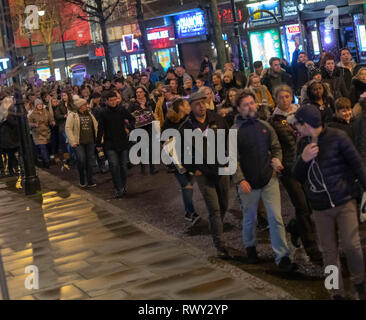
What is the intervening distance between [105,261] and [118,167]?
15.6ft

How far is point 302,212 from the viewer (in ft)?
25.7

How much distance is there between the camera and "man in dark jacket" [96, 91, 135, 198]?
13.3 m

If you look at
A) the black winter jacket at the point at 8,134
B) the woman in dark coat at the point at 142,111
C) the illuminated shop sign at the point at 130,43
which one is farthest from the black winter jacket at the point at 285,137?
the illuminated shop sign at the point at 130,43

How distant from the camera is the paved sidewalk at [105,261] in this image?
7152mm

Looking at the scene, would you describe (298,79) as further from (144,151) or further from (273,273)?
(273,273)

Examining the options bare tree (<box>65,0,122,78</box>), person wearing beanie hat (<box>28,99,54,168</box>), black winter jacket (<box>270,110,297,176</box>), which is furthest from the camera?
bare tree (<box>65,0,122,78</box>)

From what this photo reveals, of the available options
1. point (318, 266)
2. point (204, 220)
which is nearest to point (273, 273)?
point (318, 266)

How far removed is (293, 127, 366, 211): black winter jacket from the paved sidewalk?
1.04 m

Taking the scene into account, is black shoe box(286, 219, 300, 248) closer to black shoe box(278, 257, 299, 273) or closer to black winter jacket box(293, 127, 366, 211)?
black shoe box(278, 257, 299, 273)

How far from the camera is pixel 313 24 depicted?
31.2 m

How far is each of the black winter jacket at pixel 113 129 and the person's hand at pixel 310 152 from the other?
7.53 metres

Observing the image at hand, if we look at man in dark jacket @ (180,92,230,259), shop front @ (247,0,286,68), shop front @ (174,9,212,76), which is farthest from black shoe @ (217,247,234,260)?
shop front @ (174,9,212,76)

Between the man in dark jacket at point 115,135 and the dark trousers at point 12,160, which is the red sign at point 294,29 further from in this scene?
the man in dark jacket at point 115,135
